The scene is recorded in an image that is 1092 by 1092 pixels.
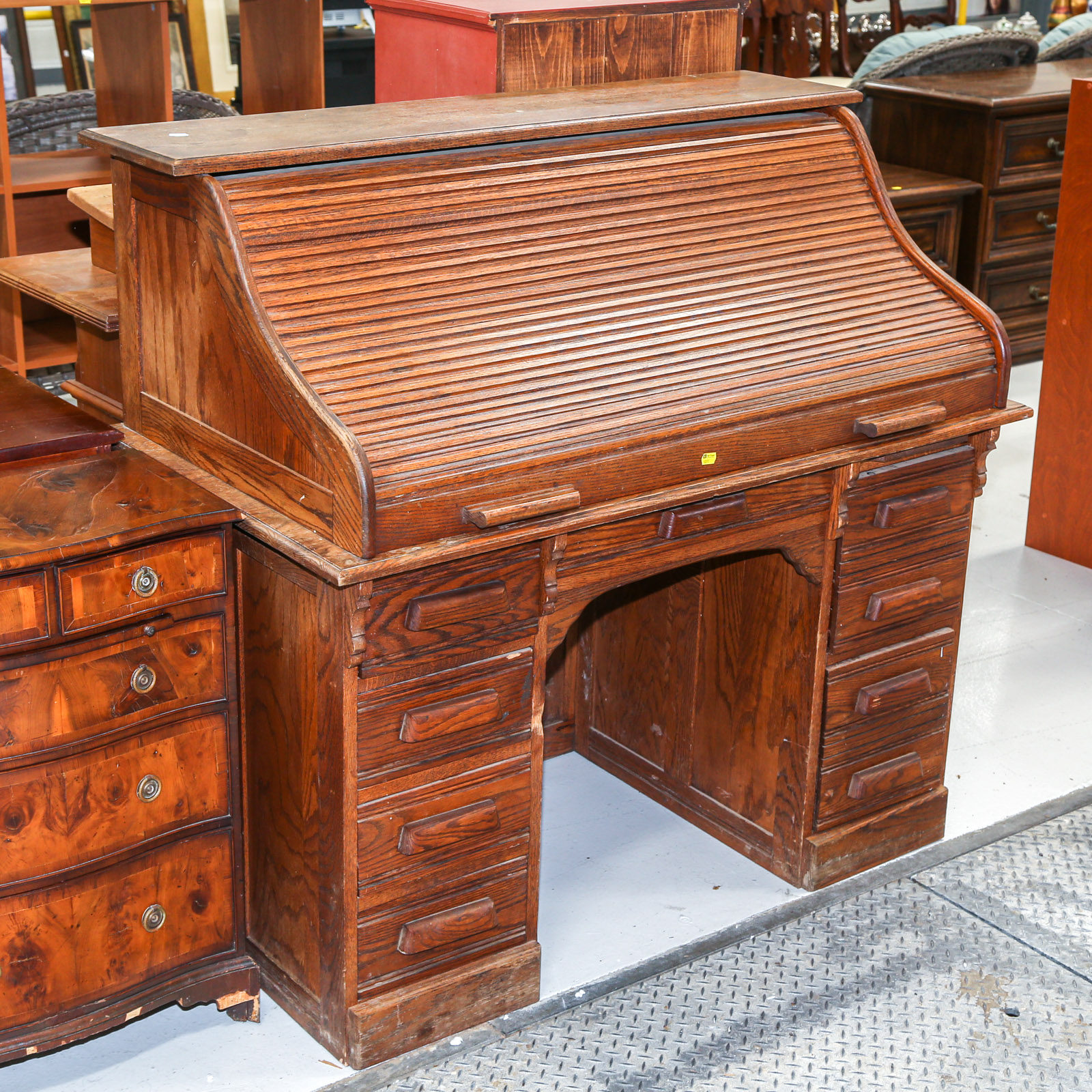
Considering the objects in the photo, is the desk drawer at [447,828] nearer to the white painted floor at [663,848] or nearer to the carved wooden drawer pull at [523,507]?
the white painted floor at [663,848]

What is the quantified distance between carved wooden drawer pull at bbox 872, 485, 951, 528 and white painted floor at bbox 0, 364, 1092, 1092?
28.0 inches

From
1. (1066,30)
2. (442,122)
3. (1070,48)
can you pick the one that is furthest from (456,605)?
(1066,30)

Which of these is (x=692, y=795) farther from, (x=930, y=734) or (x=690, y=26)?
(x=690, y=26)

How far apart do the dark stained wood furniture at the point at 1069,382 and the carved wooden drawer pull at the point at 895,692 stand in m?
1.63

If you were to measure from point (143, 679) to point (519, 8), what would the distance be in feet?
4.53

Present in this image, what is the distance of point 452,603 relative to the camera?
7.02ft

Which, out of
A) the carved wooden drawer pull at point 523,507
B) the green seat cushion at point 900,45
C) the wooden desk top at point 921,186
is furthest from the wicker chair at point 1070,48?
the carved wooden drawer pull at point 523,507

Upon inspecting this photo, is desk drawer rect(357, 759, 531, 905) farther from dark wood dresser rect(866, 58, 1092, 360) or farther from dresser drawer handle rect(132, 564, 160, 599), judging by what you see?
dark wood dresser rect(866, 58, 1092, 360)

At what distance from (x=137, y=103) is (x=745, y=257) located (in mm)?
3288

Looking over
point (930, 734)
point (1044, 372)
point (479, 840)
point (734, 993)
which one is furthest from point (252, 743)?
point (1044, 372)

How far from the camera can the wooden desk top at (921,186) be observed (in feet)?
17.8

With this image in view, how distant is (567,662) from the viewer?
3.23 m

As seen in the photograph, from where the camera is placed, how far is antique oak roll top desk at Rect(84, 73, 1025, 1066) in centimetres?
208

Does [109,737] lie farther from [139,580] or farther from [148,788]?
[139,580]
